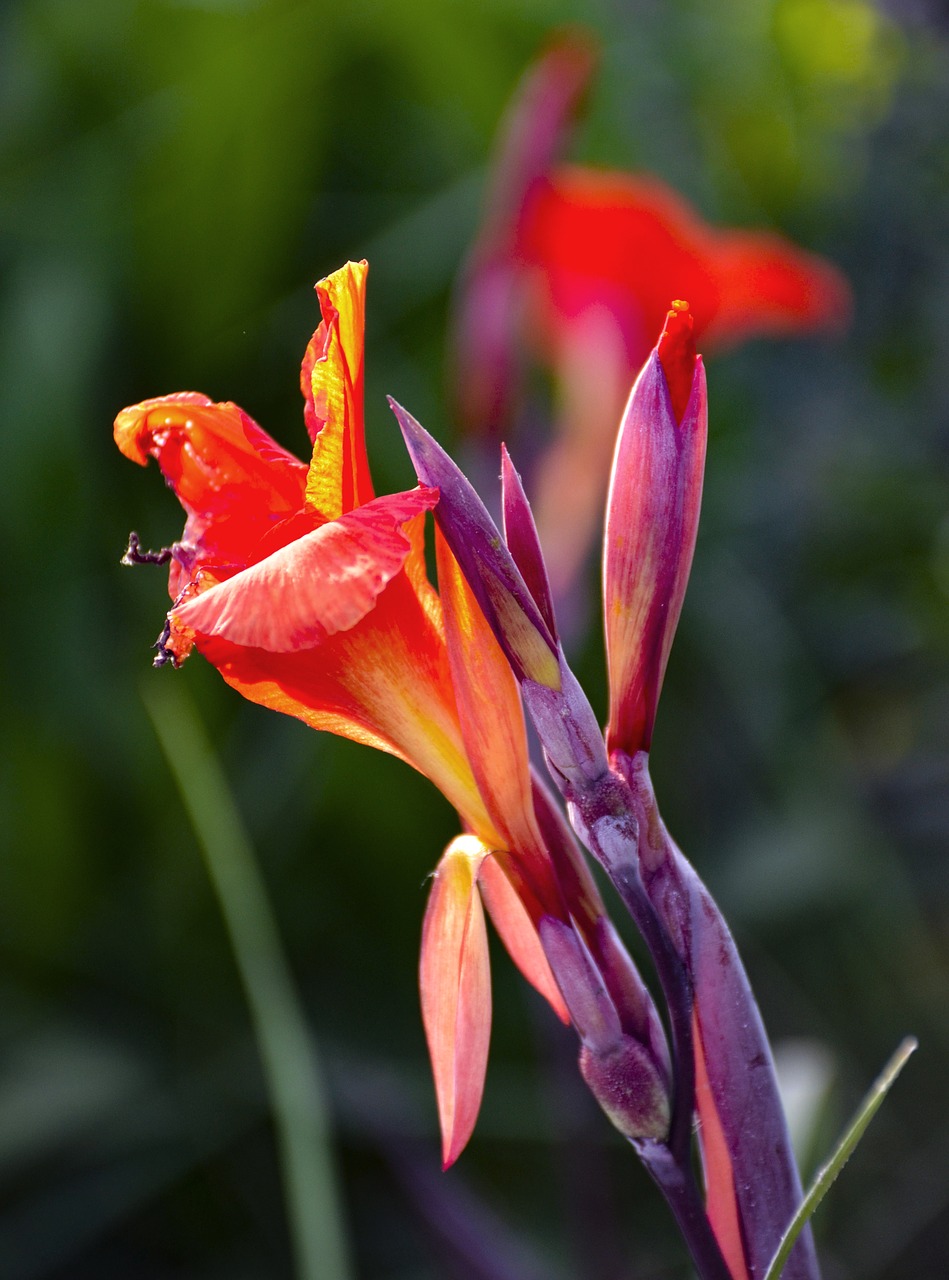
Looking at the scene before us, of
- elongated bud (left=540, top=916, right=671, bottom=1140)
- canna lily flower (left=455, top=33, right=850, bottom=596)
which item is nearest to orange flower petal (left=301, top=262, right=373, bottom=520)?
elongated bud (left=540, top=916, right=671, bottom=1140)

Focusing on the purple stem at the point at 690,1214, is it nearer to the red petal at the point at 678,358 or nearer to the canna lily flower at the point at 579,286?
the red petal at the point at 678,358

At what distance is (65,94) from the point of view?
102 cm

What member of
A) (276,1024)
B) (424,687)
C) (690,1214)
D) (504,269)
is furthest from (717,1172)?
(504,269)

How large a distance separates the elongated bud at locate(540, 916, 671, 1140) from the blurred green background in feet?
1.33

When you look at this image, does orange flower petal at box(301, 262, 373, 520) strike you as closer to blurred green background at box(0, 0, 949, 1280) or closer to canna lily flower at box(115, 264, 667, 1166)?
canna lily flower at box(115, 264, 667, 1166)

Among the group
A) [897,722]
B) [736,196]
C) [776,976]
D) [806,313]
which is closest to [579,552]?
[806,313]

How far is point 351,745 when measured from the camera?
84cm

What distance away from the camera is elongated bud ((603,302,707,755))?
0.27 meters

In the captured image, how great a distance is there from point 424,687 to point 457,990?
0.22ft

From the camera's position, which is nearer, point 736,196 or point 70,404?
point 70,404

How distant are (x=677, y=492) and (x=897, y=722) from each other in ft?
3.09

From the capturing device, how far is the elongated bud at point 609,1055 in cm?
26

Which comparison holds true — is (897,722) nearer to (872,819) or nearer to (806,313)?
(872,819)

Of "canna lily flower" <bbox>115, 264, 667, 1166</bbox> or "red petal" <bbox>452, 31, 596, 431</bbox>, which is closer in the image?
"canna lily flower" <bbox>115, 264, 667, 1166</bbox>
